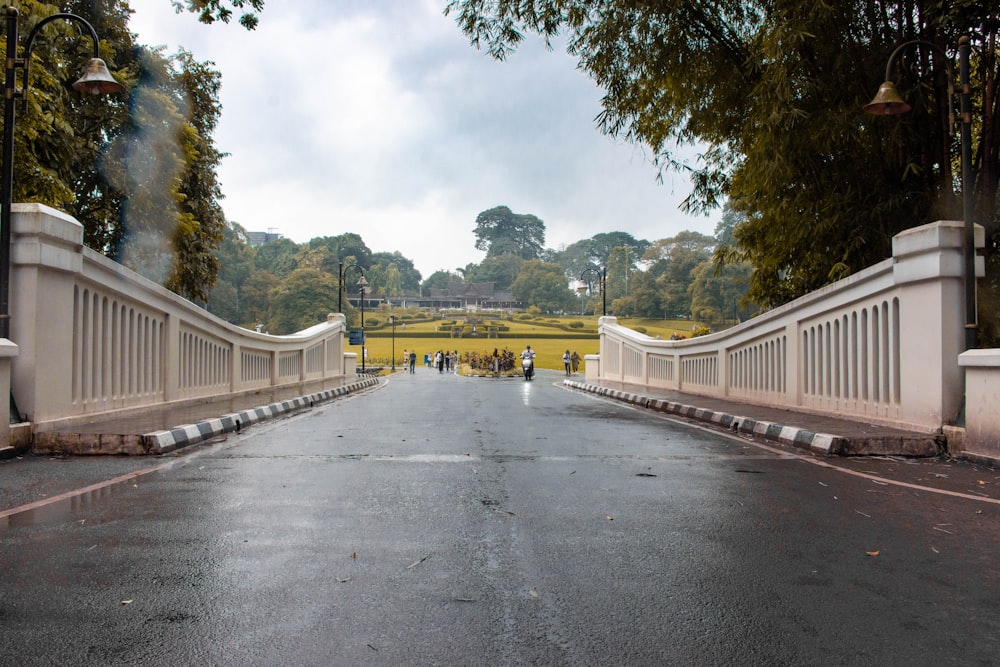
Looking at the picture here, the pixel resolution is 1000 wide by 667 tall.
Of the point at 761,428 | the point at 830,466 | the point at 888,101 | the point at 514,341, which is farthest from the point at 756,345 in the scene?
the point at 514,341

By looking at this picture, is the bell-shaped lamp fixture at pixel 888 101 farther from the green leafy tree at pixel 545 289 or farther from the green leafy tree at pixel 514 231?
the green leafy tree at pixel 514 231

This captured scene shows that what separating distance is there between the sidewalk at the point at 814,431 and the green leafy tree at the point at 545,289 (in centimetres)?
11176

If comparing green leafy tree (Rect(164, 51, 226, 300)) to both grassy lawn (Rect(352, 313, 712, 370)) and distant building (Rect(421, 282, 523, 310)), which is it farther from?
distant building (Rect(421, 282, 523, 310))

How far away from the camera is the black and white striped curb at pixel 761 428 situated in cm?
764

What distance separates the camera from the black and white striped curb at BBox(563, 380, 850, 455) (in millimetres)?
7641

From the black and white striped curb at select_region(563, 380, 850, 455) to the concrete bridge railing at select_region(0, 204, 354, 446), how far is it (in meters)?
7.72

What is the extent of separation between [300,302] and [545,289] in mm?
52580

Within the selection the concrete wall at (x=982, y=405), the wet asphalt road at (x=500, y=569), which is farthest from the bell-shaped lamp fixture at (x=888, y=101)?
the wet asphalt road at (x=500, y=569)

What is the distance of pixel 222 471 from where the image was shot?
20.7 feet

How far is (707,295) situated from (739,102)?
260 feet

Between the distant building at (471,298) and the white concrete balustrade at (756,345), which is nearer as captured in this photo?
the white concrete balustrade at (756,345)

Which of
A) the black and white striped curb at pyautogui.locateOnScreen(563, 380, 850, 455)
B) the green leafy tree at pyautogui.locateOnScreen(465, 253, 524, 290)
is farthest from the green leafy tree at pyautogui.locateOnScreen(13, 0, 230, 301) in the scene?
the green leafy tree at pyautogui.locateOnScreen(465, 253, 524, 290)

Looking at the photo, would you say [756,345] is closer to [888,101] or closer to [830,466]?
[888,101]

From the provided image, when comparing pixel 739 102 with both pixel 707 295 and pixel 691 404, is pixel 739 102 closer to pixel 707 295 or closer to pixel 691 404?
pixel 691 404
